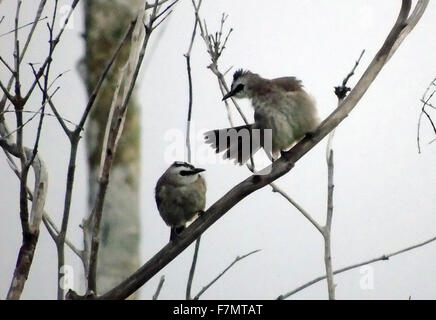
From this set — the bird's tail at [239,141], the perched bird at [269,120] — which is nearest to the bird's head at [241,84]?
the perched bird at [269,120]

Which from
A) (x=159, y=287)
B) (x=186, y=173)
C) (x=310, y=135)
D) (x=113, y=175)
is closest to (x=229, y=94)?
(x=310, y=135)

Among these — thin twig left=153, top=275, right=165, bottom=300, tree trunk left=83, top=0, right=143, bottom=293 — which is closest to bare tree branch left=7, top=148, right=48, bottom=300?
thin twig left=153, top=275, right=165, bottom=300

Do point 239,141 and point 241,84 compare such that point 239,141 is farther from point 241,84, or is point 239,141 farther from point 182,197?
point 182,197

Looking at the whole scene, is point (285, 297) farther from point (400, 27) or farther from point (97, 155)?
point (97, 155)

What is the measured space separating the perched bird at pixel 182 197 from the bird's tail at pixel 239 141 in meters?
0.81

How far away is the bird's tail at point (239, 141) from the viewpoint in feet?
13.9

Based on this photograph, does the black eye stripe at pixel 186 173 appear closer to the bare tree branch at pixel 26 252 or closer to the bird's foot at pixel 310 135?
the bird's foot at pixel 310 135

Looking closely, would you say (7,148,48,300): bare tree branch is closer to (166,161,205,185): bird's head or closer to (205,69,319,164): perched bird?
(205,69,319,164): perched bird

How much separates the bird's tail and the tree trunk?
1124 millimetres

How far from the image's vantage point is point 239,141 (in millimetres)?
4246

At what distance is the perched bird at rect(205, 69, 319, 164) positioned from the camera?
13.4 feet

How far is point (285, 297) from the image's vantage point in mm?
3582
